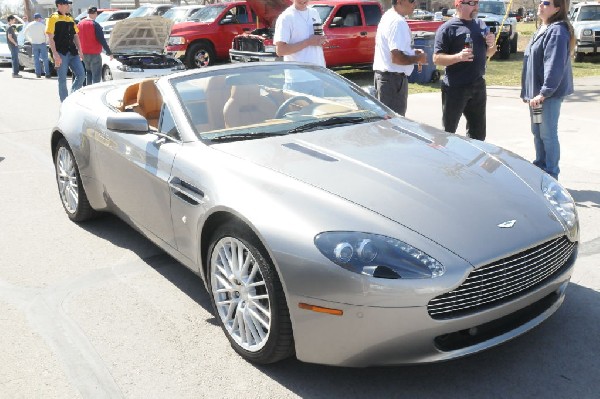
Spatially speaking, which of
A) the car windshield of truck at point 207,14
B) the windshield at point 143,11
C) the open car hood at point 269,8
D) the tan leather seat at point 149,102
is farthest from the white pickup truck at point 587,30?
the tan leather seat at point 149,102

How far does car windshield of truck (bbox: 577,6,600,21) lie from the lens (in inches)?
767

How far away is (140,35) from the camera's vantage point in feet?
42.5

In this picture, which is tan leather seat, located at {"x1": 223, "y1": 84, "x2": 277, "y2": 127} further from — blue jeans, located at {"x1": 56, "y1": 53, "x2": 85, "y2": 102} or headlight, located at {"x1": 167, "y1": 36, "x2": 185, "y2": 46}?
headlight, located at {"x1": 167, "y1": 36, "x2": 185, "y2": 46}

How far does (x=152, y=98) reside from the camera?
4527 millimetres

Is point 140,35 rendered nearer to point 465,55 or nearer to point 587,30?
point 465,55

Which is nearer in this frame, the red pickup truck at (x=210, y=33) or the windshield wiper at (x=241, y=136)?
the windshield wiper at (x=241, y=136)

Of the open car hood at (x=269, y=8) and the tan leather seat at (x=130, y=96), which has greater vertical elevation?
the open car hood at (x=269, y=8)

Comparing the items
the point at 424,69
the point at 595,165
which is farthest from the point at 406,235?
the point at 424,69

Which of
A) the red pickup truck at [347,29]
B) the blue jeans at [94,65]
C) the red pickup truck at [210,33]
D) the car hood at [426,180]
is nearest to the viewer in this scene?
the car hood at [426,180]

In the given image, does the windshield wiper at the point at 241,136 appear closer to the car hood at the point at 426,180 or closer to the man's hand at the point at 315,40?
the car hood at the point at 426,180

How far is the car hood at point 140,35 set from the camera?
12.8m

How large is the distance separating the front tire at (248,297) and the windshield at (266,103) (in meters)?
0.79

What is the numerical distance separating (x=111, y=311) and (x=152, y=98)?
1.52m

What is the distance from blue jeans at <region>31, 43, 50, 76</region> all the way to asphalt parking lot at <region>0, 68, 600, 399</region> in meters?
13.3
